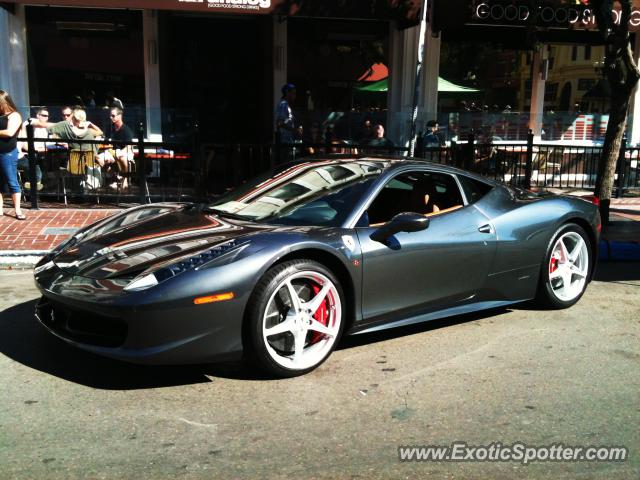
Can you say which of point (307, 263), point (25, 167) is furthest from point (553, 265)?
point (25, 167)

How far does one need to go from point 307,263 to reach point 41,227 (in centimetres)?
602

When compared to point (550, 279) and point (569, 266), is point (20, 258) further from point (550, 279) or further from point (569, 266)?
point (569, 266)

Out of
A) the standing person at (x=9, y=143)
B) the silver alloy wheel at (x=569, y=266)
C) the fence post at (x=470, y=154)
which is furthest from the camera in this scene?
the fence post at (x=470, y=154)

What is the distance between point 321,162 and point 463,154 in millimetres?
6172

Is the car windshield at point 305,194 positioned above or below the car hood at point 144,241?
above

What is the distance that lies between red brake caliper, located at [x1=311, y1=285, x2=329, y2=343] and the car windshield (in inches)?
19.0

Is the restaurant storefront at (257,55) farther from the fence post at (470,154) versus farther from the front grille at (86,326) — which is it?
the front grille at (86,326)

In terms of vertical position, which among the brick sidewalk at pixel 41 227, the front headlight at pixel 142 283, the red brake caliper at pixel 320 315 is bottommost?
the brick sidewalk at pixel 41 227

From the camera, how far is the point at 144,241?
4.24 meters

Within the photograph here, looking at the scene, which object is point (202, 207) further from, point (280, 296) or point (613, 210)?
point (613, 210)

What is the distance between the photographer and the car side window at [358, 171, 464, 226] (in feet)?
16.4

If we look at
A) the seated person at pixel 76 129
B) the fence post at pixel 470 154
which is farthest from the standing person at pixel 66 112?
the fence post at pixel 470 154

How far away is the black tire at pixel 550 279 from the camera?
5379mm

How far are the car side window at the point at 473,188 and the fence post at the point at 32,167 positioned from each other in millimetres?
7002
